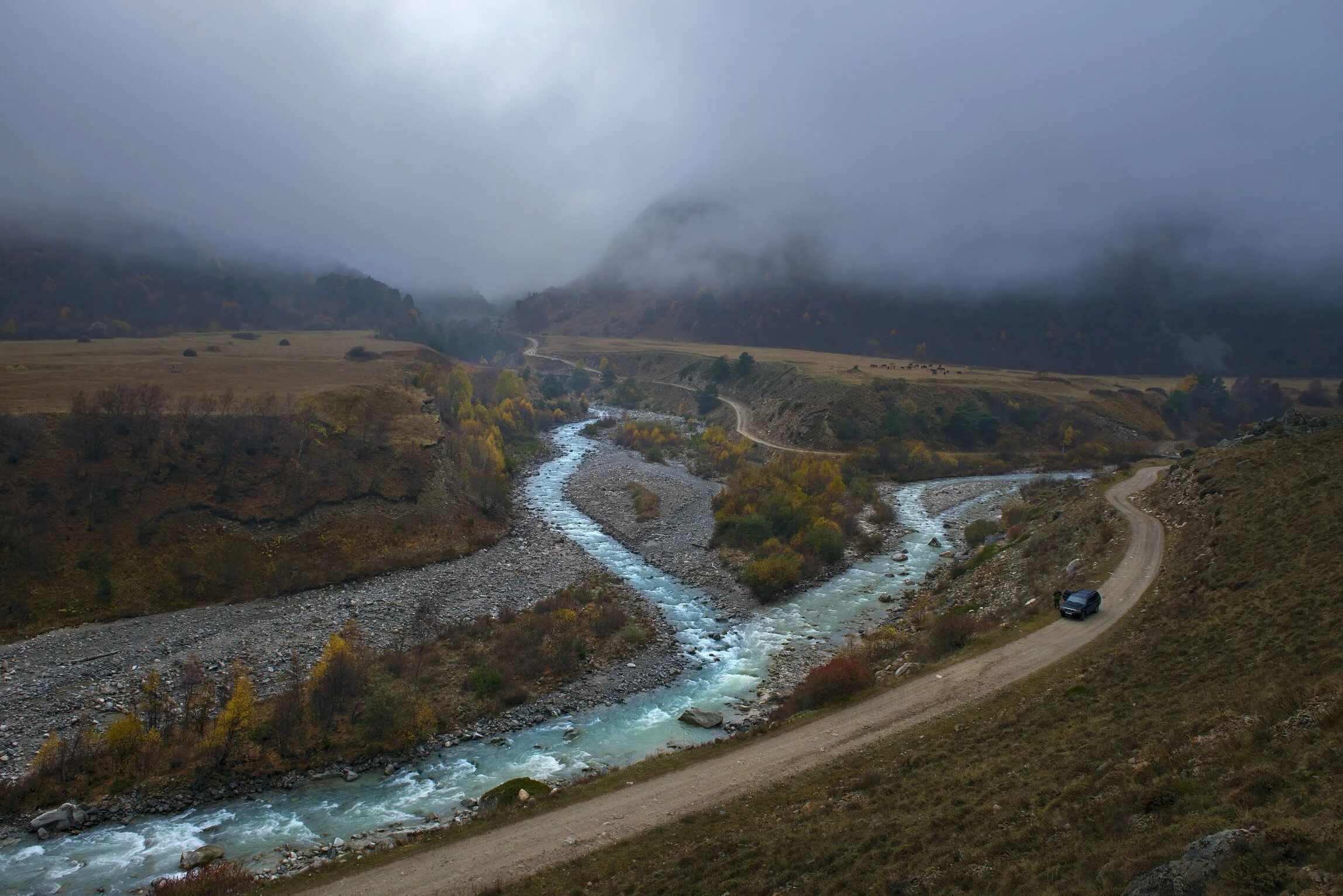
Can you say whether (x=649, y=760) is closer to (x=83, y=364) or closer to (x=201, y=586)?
(x=201, y=586)

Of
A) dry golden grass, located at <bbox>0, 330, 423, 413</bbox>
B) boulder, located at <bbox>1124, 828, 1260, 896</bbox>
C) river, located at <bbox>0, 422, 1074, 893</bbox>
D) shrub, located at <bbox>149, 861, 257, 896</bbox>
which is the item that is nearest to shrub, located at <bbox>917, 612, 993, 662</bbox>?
river, located at <bbox>0, 422, 1074, 893</bbox>

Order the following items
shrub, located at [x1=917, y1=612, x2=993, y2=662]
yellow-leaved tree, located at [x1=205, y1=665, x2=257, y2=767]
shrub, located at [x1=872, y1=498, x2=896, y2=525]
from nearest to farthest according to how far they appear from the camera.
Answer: yellow-leaved tree, located at [x1=205, y1=665, x2=257, y2=767] < shrub, located at [x1=917, y1=612, x2=993, y2=662] < shrub, located at [x1=872, y1=498, x2=896, y2=525]

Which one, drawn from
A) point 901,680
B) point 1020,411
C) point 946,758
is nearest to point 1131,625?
point 901,680

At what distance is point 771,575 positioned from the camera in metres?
43.2

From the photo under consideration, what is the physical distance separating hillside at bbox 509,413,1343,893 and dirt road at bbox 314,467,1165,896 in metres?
0.92

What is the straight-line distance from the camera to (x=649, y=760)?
75.3 ft

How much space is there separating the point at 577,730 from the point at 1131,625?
21347mm

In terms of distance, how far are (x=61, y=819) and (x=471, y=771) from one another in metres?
12.2

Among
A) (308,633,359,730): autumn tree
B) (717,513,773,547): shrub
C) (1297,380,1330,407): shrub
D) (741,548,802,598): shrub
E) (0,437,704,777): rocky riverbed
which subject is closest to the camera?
(308,633,359,730): autumn tree

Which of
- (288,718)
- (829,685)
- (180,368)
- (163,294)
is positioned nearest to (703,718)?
(829,685)

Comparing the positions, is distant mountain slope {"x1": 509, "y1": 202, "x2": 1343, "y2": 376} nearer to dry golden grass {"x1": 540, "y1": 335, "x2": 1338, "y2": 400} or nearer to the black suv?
dry golden grass {"x1": 540, "y1": 335, "x2": 1338, "y2": 400}

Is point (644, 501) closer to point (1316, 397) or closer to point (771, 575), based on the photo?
point (771, 575)

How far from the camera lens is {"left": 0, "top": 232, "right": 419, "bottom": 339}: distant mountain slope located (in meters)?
107

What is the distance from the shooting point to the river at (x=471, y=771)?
2011 cm
